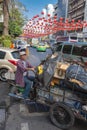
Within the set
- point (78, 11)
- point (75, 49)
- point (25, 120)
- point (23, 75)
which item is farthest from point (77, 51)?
point (78, 11)

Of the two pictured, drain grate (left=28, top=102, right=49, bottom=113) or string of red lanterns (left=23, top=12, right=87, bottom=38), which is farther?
string of red lanterns (left=23, top=12, right=87, bottom=38)

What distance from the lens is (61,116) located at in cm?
582

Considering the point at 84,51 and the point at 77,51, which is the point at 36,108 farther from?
the point at 77,51

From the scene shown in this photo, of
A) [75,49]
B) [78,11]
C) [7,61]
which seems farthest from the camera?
[78,11]

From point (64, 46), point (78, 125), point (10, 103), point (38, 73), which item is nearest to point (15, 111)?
point (10, 103)

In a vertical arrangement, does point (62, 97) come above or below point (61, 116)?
above

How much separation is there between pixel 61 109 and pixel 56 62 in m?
1.11

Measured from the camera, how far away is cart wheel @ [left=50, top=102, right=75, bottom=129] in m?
5.62

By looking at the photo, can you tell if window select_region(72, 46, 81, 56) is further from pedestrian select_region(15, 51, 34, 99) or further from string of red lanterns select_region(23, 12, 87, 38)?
string of red lanterns select_region(23, 12, 87, 38)

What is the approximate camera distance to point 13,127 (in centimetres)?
579

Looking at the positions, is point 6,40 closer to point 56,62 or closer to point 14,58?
point 14,58

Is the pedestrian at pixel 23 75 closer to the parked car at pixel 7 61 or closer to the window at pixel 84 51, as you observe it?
the parked car at pixel 7 61

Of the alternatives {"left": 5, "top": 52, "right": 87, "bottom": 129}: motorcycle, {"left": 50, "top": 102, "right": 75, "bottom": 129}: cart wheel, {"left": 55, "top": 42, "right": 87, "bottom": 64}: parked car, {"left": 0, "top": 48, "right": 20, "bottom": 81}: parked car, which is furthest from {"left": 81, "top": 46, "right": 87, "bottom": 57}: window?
{"left": 50, "top": 102, "right": 75, "bottom": 129}: cart wheel

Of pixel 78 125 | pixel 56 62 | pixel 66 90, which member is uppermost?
pixel 56 62
